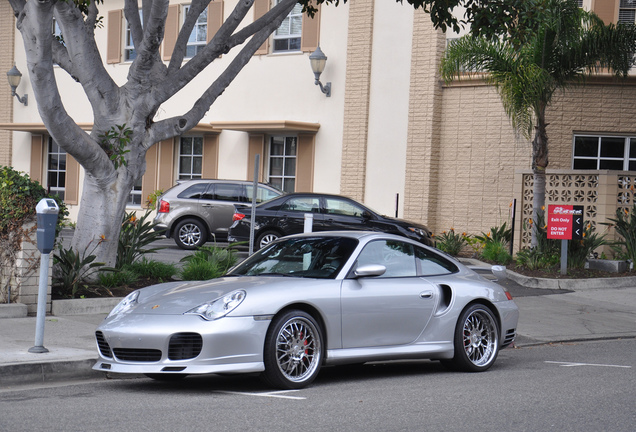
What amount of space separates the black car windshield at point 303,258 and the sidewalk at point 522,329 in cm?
178

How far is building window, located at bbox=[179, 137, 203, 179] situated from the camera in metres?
26.2

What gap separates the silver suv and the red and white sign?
6.42 meters

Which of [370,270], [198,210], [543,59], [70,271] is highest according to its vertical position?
[543,59]

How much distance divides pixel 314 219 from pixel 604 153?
7.11 m

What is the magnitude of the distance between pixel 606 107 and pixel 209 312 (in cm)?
1539

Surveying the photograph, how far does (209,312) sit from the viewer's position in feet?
23.4

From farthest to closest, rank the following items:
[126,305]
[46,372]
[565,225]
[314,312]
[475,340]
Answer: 1. [565,225]
2. [475,340]
3. [46,372]
4. [126,305]
5. [314,312]

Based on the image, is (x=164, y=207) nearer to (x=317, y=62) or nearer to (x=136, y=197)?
(x=317, y=62)

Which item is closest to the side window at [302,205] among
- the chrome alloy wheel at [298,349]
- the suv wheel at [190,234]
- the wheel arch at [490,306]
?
the suv wheel at [190,234]

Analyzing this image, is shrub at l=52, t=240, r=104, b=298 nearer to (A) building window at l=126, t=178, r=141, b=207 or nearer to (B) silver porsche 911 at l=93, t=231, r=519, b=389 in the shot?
(B) silver porsche 911 at l=93, t=231, r=519, b=389

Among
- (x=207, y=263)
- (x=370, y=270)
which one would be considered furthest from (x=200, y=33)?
(x=370, y=270)

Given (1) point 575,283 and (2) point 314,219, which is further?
(2) point 314,219

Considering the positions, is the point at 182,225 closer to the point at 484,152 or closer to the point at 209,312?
the point at 484,152

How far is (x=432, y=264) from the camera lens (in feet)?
29.0
